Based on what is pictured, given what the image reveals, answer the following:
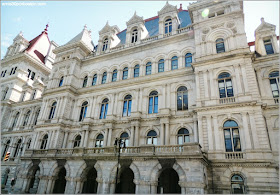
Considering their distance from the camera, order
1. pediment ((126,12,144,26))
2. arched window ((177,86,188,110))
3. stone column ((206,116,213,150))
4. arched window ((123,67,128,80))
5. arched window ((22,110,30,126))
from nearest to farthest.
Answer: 1. stone column ((206,116,213,150))
2. arched window ((177,86,188,110))
3. arched window ((123,67,128,80))
4. pediment ((126,12,144,26))
5. arched window ((22,110,30,126))

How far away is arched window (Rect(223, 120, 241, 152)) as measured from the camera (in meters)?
17.0

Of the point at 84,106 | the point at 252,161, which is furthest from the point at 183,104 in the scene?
the point at 84,106

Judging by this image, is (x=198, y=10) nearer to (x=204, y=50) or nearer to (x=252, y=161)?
(x=204, y=50)

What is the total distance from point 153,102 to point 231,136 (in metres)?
9.20

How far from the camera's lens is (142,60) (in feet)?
87.6

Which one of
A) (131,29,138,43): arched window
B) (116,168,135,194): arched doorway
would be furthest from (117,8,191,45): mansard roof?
(116,168,135,194): arched doorway

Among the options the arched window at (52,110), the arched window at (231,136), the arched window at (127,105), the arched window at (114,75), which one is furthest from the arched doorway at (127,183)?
A: the arched window at (52,110)

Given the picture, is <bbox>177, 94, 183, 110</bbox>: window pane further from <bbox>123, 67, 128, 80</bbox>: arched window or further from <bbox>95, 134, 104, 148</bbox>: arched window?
<bbox>95, 134, 104, 148</bbox>: arched window

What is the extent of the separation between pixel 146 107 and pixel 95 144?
7788mm

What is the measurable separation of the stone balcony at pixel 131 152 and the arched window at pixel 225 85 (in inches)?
248

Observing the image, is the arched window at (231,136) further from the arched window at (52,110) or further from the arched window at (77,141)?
the arched window at (52,110)

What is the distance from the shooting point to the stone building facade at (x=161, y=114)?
624 inches

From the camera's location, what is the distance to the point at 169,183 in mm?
18734

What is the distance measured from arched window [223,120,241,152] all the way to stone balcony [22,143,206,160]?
7.95ft
